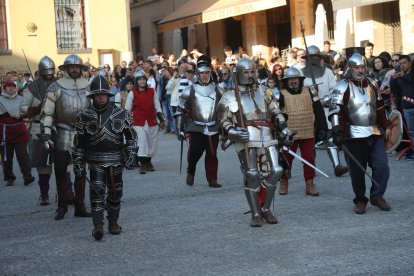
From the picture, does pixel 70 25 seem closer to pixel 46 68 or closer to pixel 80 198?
pixel 46 68

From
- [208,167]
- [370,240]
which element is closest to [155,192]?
[208,167]

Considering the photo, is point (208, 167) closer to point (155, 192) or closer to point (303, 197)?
point (155, 192)

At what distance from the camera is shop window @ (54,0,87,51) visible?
102 feet

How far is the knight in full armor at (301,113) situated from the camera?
431 inches

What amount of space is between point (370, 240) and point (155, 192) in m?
4.68

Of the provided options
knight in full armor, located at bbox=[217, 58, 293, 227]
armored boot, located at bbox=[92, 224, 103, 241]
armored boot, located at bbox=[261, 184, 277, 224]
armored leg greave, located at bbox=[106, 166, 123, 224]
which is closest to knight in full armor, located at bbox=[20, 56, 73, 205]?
armored leg greave, located at bbox=[106, 166, 123, 224]

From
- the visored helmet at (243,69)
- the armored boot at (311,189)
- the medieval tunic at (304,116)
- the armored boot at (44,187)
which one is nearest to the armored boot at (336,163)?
the medieval tunic at (304,116)

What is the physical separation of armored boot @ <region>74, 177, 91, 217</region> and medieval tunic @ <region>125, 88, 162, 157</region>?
4300 mm

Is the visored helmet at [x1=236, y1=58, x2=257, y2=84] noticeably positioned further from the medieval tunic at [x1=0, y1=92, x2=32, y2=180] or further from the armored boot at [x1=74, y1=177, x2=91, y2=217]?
the medieval tunic at [x1=0, y1=92, x2=32, y2=180]

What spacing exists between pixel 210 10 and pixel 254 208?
20.5 m

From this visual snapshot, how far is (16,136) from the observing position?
14359 mm

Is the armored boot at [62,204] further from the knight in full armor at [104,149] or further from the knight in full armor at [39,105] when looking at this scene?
the knight in full armor at [104,149]

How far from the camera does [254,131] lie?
9.03 m

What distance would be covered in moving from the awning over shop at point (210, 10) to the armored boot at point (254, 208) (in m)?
16.1
